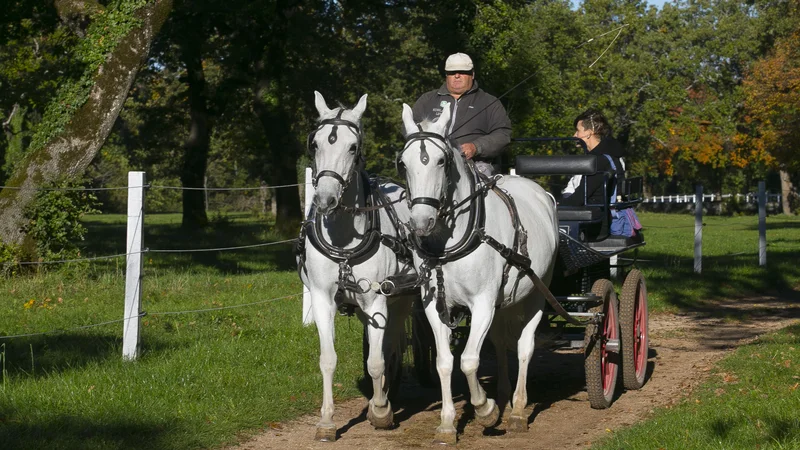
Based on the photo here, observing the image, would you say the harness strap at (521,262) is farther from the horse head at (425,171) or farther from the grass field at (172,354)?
the grass field at (172,354)

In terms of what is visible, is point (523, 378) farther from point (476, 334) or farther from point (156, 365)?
point (156, 365)

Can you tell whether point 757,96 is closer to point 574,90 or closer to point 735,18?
point 574,90

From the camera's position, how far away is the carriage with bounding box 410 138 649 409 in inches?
327

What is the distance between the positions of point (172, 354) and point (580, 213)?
3994 millimetres

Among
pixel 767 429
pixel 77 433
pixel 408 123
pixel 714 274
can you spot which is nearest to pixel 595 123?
pixel 408 123

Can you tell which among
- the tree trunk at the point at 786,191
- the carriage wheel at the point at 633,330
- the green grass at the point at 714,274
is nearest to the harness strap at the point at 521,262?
the carriage wheel at the point at 633,330

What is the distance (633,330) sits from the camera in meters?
9.15

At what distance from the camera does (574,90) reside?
39.0 m

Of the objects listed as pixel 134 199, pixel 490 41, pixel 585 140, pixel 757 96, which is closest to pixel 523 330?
pixel 585 140

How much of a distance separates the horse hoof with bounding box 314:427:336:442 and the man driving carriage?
233 cm

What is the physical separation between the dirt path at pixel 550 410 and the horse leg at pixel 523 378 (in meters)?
0.09

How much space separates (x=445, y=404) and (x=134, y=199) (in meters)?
3.79

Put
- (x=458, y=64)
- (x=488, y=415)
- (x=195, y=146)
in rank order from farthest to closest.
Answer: (x=195, y=146) → (x=458, y=64) → (x=488, y=415)

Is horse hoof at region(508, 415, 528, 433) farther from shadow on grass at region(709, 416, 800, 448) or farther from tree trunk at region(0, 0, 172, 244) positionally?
tree trunk at region(0, 0, 172, 244)
